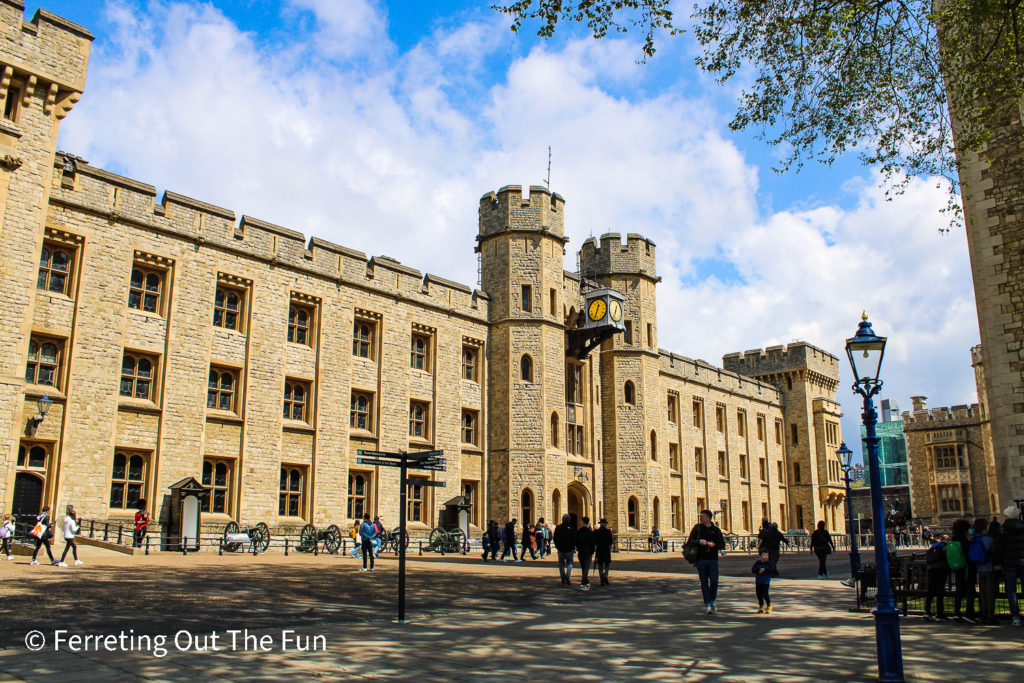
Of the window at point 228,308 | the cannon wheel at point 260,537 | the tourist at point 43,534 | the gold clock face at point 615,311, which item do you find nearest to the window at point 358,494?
the cannon wheel at point 260,537

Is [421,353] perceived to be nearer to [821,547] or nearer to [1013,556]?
[821,547]

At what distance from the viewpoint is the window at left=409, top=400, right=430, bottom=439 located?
29.3 m

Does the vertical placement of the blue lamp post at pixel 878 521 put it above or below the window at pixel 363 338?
below

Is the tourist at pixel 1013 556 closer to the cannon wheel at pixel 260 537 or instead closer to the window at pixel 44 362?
the cannon wheel at pixel 260 537

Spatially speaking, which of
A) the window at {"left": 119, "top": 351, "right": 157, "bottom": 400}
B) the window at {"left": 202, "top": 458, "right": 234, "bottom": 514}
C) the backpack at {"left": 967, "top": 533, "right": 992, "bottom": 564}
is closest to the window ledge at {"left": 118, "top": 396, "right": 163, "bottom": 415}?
the window at {"left": 119, "top": 351, "right": 157, "bottom": 400}

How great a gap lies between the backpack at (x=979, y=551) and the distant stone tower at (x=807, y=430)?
1732 inches

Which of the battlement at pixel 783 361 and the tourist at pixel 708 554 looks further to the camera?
the battlement at pixel 783 361

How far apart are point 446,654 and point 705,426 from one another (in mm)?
38981

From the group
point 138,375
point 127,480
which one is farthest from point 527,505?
point 138,375

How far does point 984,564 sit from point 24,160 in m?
21.9

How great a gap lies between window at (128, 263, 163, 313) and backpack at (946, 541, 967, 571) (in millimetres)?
20631

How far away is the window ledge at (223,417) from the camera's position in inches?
A: 927

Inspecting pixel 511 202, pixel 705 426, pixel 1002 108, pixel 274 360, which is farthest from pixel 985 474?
pixel 274 360

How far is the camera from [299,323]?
88.1 feet
